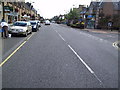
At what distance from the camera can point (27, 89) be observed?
4.66 meters

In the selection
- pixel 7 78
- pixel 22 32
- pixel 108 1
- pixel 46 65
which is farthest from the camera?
pixel 108 1

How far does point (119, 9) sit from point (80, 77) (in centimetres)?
5848

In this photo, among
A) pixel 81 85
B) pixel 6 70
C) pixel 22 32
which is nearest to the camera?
pixel 81 85

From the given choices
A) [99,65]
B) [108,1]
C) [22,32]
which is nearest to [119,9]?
[108,1]

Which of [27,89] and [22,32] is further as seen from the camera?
[22,32]

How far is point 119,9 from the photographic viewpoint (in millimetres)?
59812

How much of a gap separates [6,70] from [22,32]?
13.1m

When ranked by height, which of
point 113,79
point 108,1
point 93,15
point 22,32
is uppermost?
point 108,1

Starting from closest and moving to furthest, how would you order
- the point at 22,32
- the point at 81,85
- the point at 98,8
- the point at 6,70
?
1. the point at 81,85
2. the point at 6,70
3. the point at 22,32
4. the point at 98,8

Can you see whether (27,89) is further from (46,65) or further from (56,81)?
(46,65)

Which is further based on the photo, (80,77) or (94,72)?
(94,72)

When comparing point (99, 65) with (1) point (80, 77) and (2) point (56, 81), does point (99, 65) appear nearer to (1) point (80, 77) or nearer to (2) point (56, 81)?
(1) point (80, 77)

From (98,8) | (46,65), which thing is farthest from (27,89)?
(98,8)

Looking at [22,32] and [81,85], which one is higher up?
[22,32]
